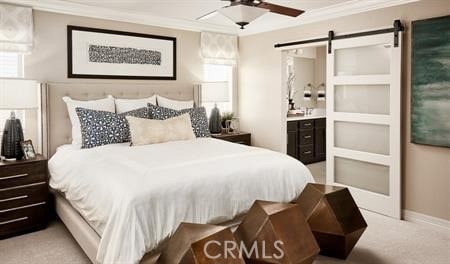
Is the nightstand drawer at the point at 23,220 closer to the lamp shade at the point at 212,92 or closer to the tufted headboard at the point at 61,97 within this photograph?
the tufted headboard at the point at 61,97

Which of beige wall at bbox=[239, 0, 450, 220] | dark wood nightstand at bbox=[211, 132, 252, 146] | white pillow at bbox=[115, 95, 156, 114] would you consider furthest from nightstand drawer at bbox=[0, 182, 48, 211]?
beige wall at bbox=[239, 0, 450, 220]

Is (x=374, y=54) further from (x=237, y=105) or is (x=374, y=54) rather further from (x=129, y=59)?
(x=129, y=59)

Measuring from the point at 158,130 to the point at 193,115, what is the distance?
2.18 feet

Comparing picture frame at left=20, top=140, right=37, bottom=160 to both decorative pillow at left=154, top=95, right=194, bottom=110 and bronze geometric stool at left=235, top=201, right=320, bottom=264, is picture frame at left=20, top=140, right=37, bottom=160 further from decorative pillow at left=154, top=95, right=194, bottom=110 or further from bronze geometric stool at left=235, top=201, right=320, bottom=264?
bronze geometric stool at left=235, top=201, right=320, bottom=264

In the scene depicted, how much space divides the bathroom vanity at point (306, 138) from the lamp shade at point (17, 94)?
3923 millimetres

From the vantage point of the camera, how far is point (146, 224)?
224cm

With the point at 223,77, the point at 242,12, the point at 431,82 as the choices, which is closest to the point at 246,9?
the point at 242,12

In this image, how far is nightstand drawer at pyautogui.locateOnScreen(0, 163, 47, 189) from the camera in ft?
10.6

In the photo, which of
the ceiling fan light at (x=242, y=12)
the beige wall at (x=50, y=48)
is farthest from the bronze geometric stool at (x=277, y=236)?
the beige wall at (x=50, y=48)

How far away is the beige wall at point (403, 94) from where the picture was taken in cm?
348

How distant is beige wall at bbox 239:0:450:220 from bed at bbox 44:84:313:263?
1.39 meters

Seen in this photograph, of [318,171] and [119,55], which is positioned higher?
[119,55]

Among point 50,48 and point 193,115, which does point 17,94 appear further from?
point 193,115

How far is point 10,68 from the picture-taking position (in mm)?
3840
